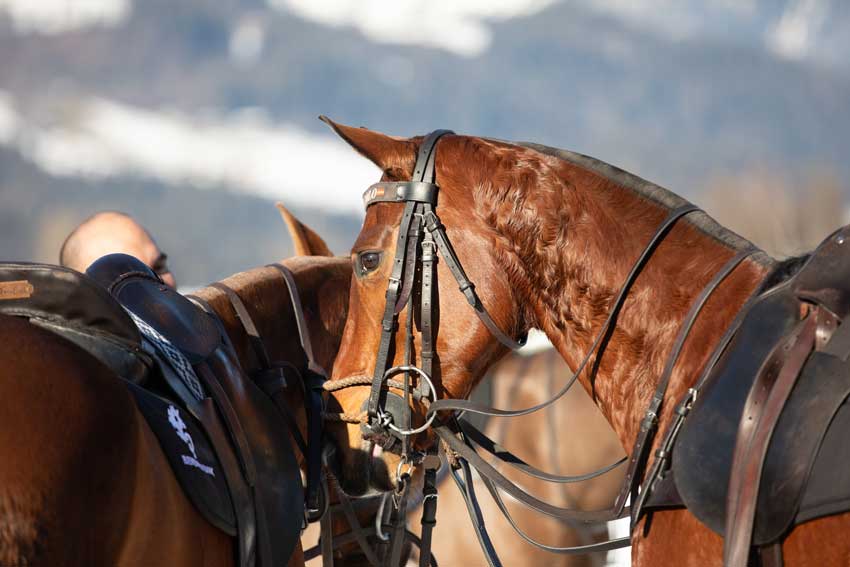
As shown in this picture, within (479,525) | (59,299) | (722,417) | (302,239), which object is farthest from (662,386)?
(302,239)

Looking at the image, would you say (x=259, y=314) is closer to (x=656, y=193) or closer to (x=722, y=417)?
(x=656, y=193)

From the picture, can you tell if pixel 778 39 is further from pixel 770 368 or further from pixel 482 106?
pixel 770 368

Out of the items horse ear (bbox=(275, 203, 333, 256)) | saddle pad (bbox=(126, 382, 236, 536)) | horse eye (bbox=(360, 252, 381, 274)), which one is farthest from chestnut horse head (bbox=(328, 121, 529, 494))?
horse ear (bbox=(275, 203, 333, 256))

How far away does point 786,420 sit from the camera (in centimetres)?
174

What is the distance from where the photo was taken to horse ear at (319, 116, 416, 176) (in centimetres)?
249

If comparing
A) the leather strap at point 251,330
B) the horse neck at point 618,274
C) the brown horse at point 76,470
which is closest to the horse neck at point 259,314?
the leather strap at point 251,330

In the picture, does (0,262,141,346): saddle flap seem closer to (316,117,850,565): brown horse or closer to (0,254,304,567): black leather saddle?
(0,254,304,567): black leather saddle

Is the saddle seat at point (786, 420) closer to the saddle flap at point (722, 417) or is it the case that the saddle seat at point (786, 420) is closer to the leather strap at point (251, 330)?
the saddle flap at point (722, 417)

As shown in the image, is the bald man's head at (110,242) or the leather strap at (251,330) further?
the bald man's head at (110,242)

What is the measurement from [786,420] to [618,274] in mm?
632

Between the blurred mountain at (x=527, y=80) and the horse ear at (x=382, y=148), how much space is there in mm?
9654

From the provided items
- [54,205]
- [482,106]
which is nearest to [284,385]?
[54,205]

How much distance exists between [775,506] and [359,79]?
12148mm

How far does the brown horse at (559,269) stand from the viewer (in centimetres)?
217
